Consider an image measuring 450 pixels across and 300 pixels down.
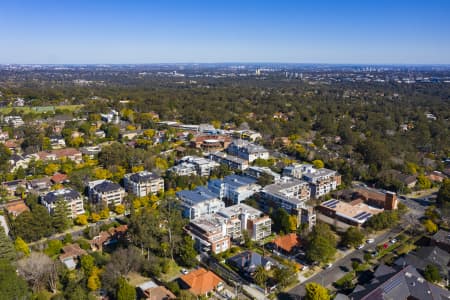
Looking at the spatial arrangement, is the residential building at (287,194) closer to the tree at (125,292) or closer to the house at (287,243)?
the house at (287,243)

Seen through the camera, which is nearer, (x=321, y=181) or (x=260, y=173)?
(x=321, y=181)

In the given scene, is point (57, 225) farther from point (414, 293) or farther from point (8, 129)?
point (8, 129)

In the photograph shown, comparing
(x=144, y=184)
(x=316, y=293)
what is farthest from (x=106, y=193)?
(x=316, y=293)

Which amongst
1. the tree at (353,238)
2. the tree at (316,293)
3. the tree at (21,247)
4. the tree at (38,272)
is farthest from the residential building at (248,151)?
the tree at (38,272)

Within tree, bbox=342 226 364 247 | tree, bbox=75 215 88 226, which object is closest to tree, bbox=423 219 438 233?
tree, bbox=342 226 364 247

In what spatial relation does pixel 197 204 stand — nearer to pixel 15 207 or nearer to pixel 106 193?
pixel 106 193

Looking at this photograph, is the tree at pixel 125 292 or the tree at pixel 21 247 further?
the tree at pixel 21 247

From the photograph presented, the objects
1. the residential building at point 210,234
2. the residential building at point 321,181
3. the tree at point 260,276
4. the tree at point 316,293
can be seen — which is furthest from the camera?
the residential building at point 321,181
